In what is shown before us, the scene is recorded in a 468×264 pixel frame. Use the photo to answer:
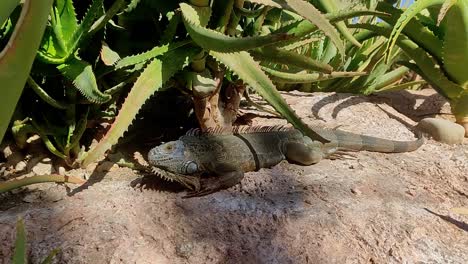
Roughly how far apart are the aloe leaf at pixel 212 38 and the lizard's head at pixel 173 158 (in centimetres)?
68

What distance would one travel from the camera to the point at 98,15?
2.18 m

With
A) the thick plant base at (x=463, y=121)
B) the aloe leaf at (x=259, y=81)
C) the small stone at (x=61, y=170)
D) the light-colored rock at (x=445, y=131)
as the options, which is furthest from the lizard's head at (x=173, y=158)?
the thick plant base at (x=463, y=121)

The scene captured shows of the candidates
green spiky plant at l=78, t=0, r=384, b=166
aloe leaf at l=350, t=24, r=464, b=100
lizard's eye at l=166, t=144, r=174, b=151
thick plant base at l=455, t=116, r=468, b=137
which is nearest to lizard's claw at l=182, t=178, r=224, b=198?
lizard's eye at l=166, t=144, r=174, b=151

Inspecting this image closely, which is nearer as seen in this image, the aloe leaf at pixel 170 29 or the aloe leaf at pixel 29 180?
the aloe leaf at pixel 29 180

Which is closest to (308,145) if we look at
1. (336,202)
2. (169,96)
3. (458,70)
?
(336,202)

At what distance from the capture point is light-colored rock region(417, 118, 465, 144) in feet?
9.80

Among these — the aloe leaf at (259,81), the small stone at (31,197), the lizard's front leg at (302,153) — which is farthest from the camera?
the lizard's front leg at (302,153)

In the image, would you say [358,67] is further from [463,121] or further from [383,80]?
[463,121]

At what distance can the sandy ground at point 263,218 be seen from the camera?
5.86 ft

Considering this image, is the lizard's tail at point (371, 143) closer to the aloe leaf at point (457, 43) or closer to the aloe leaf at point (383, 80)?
the aloe leaf at point (457, 43)

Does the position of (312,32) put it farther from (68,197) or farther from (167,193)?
(68,197)

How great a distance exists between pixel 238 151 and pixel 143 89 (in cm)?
79

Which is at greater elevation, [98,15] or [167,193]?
[98,15]

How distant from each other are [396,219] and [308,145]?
794 mm
